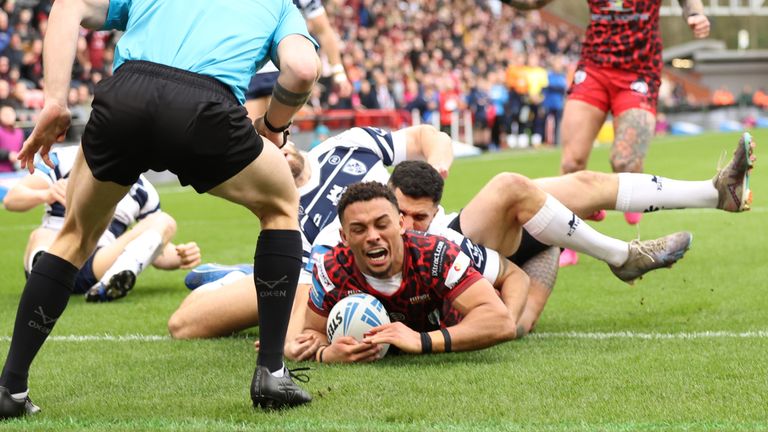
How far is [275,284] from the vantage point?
433 cm

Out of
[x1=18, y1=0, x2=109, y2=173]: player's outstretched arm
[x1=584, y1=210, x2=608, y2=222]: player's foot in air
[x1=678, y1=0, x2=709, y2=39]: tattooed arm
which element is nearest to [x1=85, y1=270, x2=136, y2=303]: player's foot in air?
[x1=584, y1=210, x2=608, y2=222]: player's foot in air

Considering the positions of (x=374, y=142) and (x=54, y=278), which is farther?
(x=374, y=142)

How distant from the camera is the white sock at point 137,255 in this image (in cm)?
779

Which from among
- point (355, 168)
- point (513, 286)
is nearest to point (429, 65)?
point (355, 168)

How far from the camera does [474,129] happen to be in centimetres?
3059

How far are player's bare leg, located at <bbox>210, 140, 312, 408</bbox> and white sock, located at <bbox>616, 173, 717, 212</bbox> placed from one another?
271cm

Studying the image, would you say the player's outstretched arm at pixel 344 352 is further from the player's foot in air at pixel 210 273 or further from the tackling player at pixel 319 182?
the player's foot in air at pixel 210 273

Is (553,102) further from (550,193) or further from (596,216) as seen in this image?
(550,193)

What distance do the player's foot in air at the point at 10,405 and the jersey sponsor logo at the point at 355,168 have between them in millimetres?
2794

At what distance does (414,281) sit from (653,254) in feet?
4.94

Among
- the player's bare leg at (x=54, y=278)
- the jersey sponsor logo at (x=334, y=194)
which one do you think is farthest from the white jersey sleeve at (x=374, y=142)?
the player's bare leg at (x=54, y=278)

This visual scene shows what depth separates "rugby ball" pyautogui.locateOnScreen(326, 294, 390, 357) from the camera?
17.2 ft

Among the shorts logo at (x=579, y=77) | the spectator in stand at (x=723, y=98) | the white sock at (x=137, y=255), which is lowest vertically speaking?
the spectator in stand at (x=723, y=98)

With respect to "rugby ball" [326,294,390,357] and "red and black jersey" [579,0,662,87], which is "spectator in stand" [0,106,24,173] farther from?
"rugby ball" [326,294,390,357]
